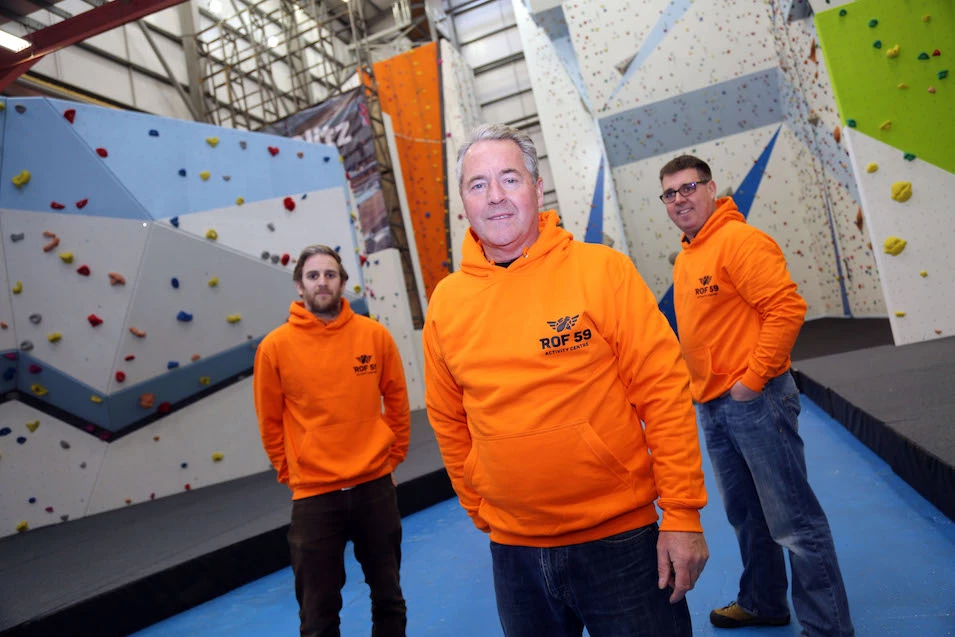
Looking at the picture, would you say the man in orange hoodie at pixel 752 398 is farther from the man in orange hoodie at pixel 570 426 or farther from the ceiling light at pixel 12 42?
the ceiling light at pixel 12 42

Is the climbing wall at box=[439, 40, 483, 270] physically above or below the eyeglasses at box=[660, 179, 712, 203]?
above

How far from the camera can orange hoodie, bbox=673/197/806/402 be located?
5.19ft

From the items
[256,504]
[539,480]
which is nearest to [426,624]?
[539,480]

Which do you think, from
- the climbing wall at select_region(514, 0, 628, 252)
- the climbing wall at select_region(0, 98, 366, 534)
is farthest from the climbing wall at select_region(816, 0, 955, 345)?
the climbing wall at select_region(0, 98, 366, 534)

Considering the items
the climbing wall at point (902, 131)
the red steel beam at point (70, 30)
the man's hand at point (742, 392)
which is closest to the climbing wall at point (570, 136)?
the climbing wall at point (902, 131)

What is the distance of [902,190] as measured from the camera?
392 centimetres

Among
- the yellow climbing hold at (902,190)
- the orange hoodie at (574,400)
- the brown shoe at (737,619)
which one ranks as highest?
the yellow climbing hold at (902,190)

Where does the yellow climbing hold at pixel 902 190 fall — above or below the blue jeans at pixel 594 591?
above

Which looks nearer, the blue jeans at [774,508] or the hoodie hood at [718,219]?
the blue jeans at [774,508]

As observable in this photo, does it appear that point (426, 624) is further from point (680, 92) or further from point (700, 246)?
point (680, 92)

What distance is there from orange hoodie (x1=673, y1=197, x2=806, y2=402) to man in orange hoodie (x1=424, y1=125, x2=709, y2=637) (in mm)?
657

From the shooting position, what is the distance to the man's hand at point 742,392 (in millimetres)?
1597

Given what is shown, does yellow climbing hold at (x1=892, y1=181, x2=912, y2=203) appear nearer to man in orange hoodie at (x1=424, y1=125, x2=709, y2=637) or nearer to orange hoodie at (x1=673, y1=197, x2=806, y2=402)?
orange hoodie at (x1=673, y1=197, x2=806, y2=402)

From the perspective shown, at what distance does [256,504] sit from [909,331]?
4.47 meters
